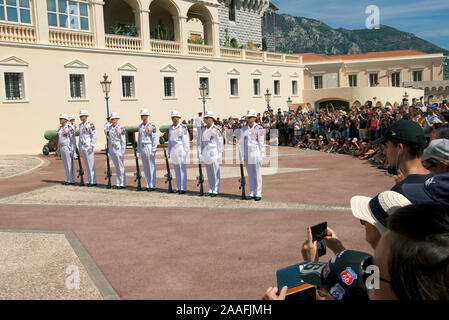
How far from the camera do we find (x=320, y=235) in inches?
119

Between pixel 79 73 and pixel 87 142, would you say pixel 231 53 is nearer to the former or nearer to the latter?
pixel 79 73

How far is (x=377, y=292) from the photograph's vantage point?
167 centimetres

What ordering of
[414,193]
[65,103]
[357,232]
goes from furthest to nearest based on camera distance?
[65,103], [357,232], [414,193]

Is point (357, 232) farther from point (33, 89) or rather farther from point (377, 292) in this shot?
point (33, 89)

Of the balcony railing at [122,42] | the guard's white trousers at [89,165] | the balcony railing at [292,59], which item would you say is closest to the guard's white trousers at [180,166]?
the guard's white trousers at [89,165]

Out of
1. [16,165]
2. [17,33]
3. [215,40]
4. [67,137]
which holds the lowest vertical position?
[16,165]

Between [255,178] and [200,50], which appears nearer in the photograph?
[255,178]

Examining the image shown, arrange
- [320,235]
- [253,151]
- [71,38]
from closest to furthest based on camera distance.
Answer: [320,235] → [253,151] → [71,38]

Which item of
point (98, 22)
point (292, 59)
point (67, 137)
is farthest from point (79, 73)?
point (292, 59)

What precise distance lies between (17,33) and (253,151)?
2070 cm

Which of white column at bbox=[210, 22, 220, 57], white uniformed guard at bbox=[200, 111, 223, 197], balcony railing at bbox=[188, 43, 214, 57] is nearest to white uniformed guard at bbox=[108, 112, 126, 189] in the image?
white uniformed guard at bbox=[200, 111, 223, 197]

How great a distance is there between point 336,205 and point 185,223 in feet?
11.2
